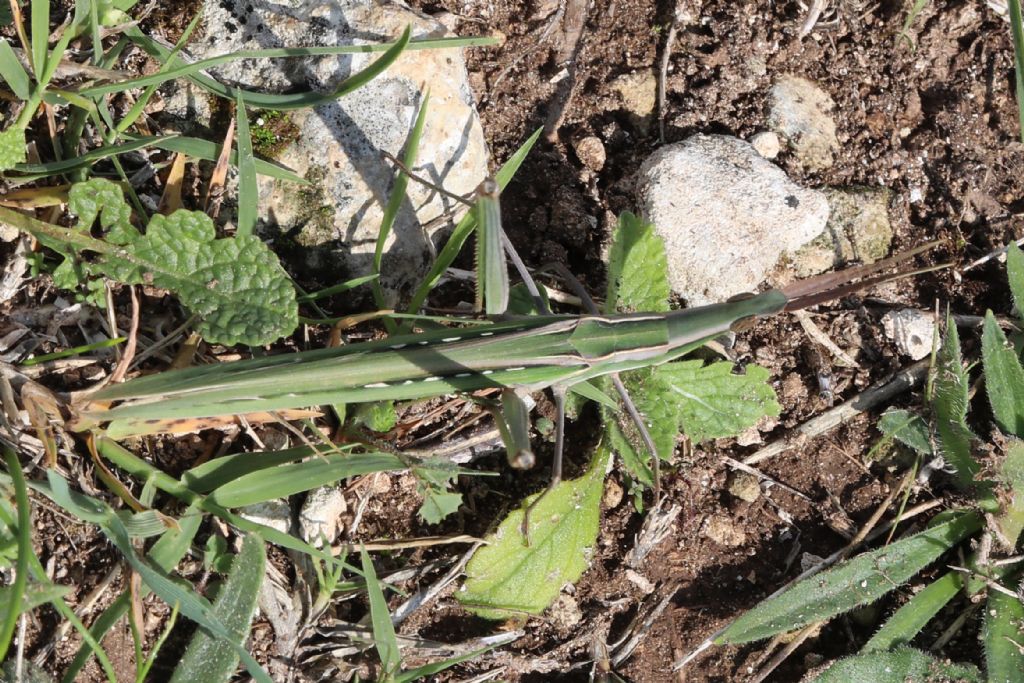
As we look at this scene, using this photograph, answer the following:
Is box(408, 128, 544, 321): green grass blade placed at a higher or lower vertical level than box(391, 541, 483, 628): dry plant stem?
higher

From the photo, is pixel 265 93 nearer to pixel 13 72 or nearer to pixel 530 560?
pixel 13 72

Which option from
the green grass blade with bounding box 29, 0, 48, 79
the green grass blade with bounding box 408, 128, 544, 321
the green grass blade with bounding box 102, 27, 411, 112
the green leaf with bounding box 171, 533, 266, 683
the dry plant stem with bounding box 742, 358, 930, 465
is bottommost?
the green leaf with bounding box 171, 533, 266, 683

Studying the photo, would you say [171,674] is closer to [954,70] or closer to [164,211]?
[164,211]

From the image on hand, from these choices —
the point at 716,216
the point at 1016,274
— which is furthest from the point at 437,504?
the point at 1016,274

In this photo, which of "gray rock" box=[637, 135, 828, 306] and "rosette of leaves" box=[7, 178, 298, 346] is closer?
"rosette of leaves" box=[7, 178, 298, 346]

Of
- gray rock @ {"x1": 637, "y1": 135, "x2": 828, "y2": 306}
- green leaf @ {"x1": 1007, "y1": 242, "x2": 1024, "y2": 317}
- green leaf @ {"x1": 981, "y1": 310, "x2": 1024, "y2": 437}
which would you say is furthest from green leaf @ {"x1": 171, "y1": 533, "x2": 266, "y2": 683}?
green leaf @ {"x1": 1007, "y1": 242, "x2": 1024, "y2": 317}

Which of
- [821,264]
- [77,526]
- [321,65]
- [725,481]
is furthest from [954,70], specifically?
[77,526]

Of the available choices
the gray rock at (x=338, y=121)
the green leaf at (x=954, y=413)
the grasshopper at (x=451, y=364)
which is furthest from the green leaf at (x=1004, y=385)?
the gray rock at (x=338, y=121)

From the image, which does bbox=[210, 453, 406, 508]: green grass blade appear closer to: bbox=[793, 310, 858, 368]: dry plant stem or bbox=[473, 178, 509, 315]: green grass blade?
bbox=[473, 178, 509, 315]: green grass blade

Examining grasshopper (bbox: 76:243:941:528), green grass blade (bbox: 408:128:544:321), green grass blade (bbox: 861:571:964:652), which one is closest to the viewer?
grasshopper (bbox: 76:243:941:528)
